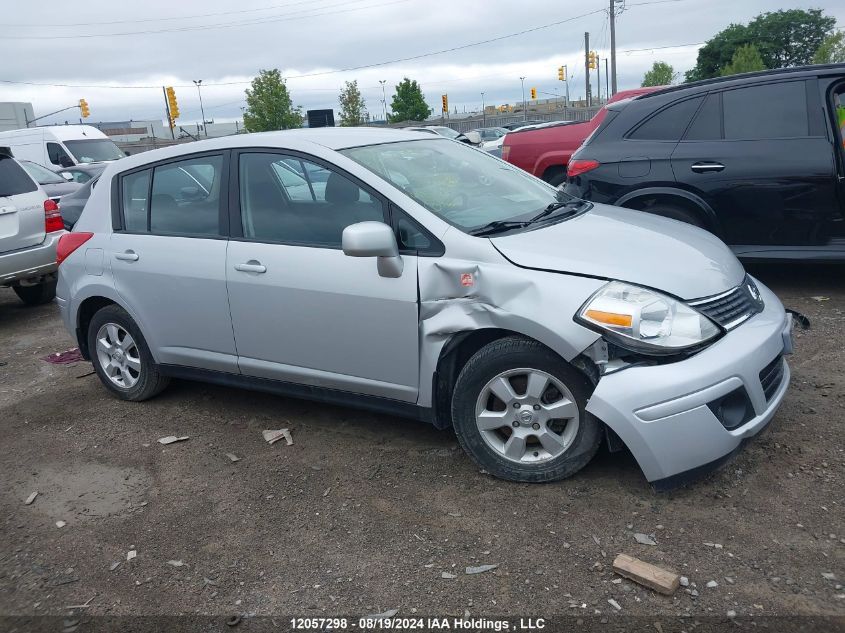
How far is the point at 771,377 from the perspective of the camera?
3467mm

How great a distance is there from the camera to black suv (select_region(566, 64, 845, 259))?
19.8ft

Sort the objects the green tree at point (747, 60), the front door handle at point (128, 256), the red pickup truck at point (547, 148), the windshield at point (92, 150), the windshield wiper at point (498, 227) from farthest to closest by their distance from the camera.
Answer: the green tree at point (747, 60), the windshield at point (92, 150), the red pickup truck at point (547, 148), the front door handle at point (128, 256), the windshield wiper at point (498, 227)

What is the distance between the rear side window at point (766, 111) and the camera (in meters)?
6.21

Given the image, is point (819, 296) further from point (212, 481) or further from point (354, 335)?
point (212, 481)

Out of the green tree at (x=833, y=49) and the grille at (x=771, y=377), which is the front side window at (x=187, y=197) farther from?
the green tree at (x=833, y=49)

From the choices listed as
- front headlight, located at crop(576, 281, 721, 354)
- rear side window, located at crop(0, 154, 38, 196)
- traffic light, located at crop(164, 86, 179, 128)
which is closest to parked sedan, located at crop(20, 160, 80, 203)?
rear side window, located at crop(0, 154, 38, 196)

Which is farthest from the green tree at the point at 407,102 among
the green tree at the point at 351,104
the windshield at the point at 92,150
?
the windshield at the point at 92,150

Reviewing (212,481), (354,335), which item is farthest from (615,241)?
(212,481)

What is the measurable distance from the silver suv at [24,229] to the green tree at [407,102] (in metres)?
54.5

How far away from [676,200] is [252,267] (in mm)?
3999

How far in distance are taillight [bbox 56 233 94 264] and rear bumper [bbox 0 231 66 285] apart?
2.55m

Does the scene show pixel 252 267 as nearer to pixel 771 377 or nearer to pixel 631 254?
pixel 631 254

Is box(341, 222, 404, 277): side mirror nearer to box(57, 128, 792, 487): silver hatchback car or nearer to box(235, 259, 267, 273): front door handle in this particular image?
box(57, 128, 792, 487): silver hatchback car

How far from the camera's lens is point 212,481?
4.01 meters
